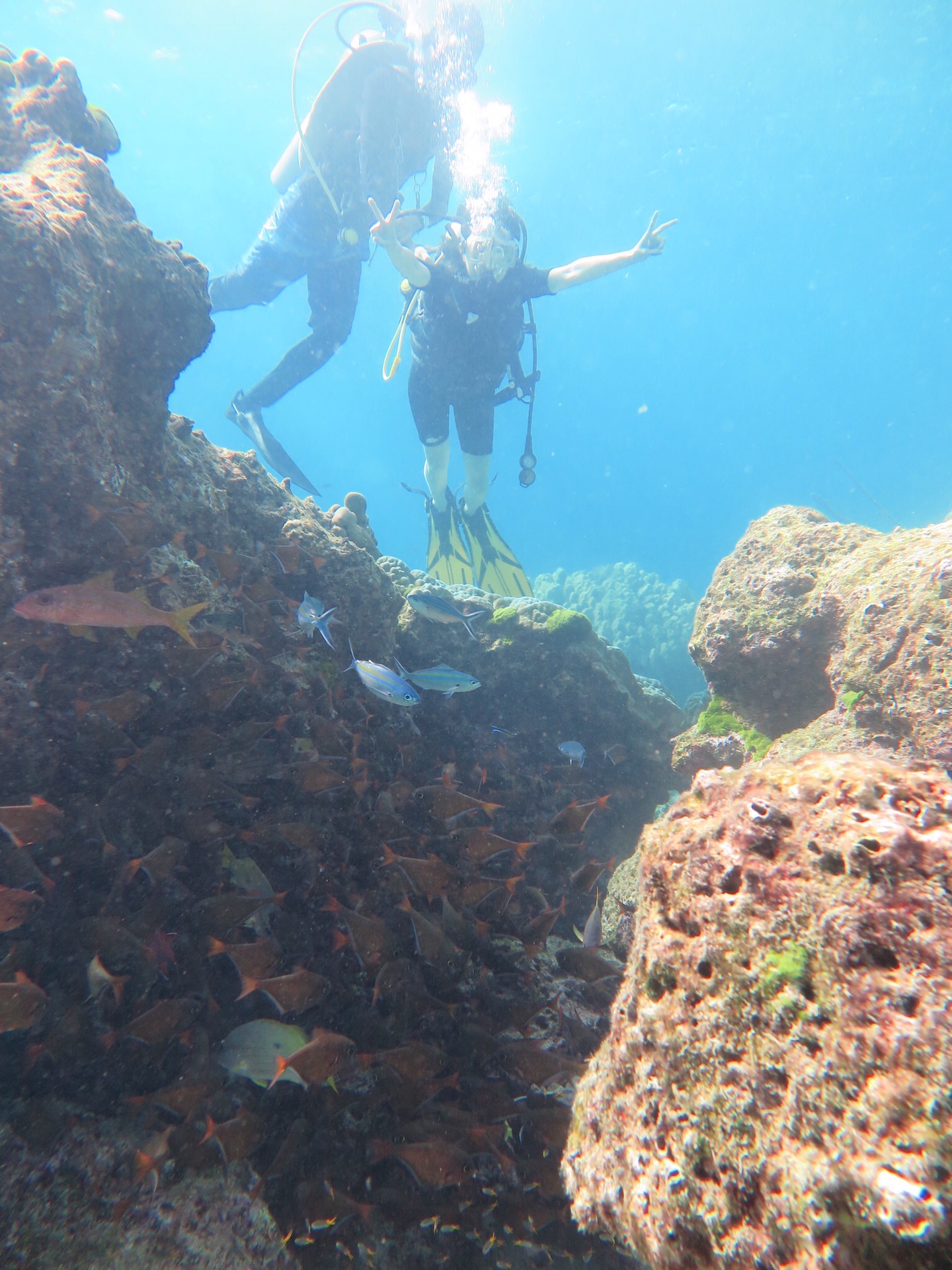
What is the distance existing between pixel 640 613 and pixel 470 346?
13873 millimetres

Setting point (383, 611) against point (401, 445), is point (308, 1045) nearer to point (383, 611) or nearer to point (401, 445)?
point (383, 611)

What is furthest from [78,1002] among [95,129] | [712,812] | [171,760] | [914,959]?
[95,129]

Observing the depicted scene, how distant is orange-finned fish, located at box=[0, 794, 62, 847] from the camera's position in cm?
248

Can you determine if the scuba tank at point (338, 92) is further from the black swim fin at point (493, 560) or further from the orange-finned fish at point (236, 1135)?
the orange-finned fish at point (236, 1135)

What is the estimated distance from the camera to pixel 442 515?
11000 millimetres

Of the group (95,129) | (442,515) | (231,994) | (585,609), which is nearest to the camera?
(231,994)

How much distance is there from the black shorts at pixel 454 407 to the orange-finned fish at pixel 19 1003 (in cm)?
1011

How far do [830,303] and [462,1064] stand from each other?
9669 centimetres

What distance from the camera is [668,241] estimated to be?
50.6m

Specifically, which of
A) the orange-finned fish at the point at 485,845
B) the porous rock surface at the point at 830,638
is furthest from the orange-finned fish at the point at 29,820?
the porous rock surface at the point at 830,638

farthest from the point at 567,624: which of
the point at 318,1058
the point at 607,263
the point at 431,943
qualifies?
the point at 607,263

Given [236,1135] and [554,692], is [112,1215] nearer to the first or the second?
[236,1135]

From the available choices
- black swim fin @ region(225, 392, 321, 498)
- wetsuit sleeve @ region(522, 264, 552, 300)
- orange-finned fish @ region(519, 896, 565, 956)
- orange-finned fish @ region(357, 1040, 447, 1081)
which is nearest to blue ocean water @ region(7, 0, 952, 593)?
black swim fin @ region(225, 392, 321, 498)

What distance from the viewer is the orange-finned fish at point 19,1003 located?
2.12m
